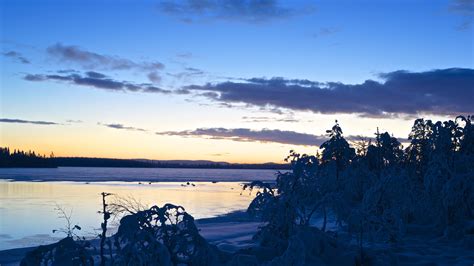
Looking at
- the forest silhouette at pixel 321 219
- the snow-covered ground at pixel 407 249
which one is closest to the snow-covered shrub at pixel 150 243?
the forest silhouette at pixel 321 219

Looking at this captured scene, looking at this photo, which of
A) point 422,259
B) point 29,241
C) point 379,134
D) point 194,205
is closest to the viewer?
point 422,259

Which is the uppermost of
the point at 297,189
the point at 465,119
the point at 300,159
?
the point at 465,119

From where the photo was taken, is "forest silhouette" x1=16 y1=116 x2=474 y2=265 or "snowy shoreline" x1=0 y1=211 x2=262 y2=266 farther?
"snowy shoreline" x1=0 y1=211 x2=262 y2=266

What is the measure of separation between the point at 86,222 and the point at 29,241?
186 inches

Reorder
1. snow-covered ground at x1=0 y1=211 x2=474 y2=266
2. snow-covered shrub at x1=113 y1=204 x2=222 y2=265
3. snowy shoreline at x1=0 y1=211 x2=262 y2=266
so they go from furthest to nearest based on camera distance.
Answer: snowy shoreline at x1=0 y1=211 x2=262 y2=266 → snow-covered ground at x1=0 y1=211 x2=474 y2=266 → snow-covered shrub at x1=113 y1=204 x2=222 y2=265

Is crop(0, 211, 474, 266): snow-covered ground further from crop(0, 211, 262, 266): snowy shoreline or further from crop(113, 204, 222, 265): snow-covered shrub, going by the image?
crop(113, 204, 222, 265): snow-covered shrub

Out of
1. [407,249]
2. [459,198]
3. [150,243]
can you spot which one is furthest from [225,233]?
[150,243]

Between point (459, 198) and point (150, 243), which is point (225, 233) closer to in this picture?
point (459, 198)

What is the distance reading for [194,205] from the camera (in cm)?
3180

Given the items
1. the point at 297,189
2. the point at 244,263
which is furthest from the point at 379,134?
the point at 244,263

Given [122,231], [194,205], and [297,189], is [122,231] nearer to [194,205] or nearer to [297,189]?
[297,189]

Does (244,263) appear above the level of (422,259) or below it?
above

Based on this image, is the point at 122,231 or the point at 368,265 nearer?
the point at 122,231

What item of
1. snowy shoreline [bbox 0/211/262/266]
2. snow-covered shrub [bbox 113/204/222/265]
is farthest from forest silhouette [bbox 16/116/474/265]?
snowy shoreline [bbox 0/211/262/266]
